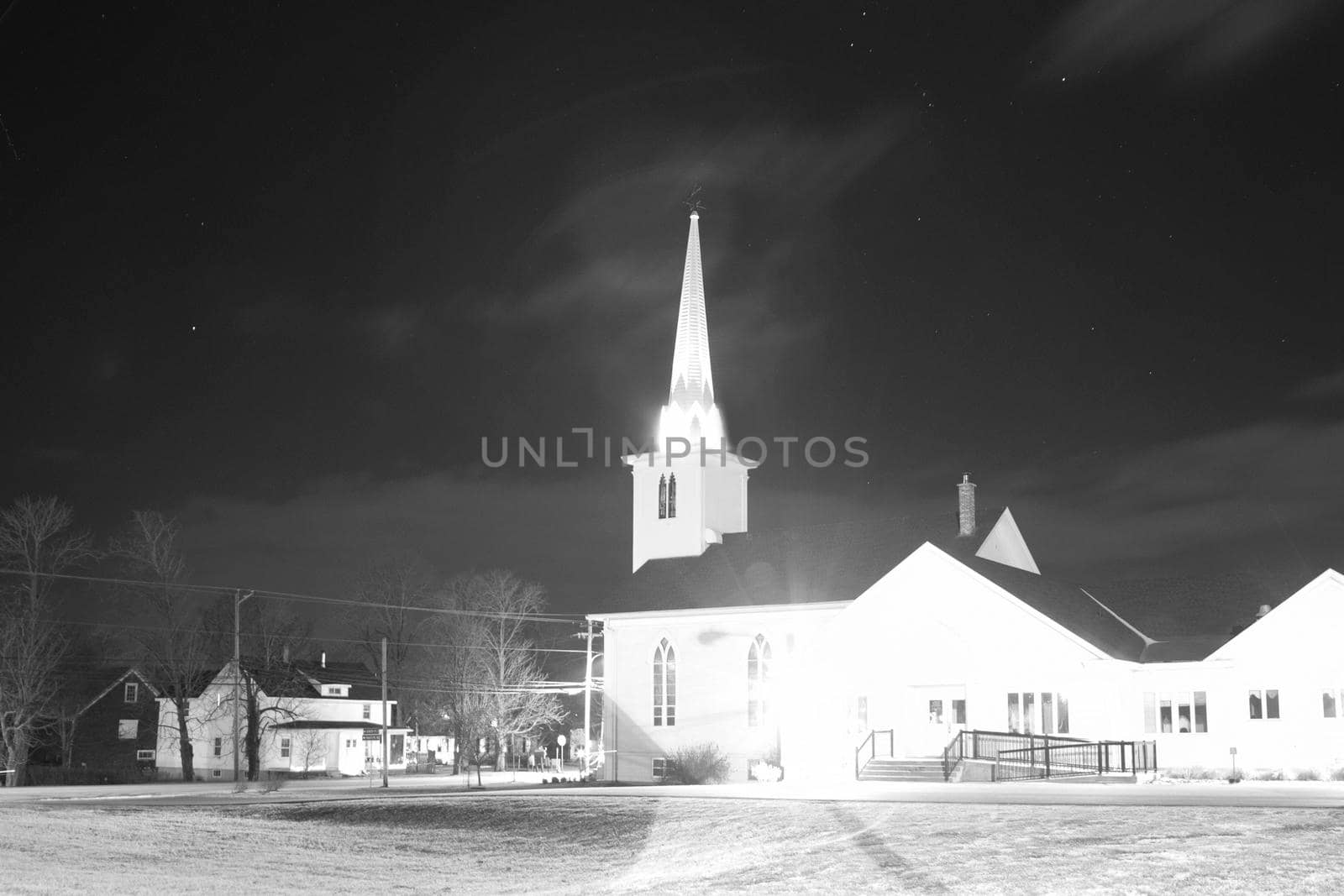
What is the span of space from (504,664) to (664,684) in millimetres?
13446

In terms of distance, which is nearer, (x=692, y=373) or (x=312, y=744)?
(x=692, y=373)

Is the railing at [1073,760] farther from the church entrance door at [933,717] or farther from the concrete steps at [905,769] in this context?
the church entrance door at [933,717]

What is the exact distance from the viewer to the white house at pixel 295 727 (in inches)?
2815

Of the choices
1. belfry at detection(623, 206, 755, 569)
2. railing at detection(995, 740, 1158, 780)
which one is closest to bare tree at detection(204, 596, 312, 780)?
belfry at detection(623, 206, 755, 569)

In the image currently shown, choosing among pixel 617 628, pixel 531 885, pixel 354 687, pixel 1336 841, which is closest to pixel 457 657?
pixel 617 628

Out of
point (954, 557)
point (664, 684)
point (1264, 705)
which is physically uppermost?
point (954, 557)

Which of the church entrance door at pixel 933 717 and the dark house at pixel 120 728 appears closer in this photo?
the church entrance door at pixel 933 717

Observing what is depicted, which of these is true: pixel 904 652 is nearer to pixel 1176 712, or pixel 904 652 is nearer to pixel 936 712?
pixel 936 712

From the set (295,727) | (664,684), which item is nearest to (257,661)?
(295,727)

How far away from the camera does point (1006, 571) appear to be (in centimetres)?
4319

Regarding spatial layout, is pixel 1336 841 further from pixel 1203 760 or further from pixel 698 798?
pixel 1203 760

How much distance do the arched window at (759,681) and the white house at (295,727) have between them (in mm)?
27451

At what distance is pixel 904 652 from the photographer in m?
41.7

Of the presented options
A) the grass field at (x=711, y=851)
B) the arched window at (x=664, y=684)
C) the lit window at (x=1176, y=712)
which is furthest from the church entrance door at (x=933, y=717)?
the grass field at (x=711, y=851)
